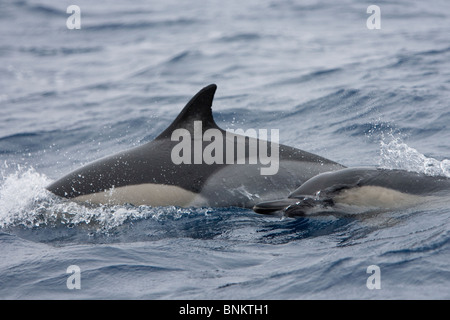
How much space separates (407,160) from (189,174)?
3.60m

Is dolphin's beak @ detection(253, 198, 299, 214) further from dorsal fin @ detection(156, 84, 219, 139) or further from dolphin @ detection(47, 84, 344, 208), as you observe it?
dorsal fin @ detection(156, 84, 219, 139)

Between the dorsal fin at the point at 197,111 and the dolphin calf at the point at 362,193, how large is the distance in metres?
1.69

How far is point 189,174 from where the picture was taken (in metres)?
8.37

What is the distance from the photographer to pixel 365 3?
81.9 feet

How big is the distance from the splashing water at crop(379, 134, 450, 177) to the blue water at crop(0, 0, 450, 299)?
0.05m

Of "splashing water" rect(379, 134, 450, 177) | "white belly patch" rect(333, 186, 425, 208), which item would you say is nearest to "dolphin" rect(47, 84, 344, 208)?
"white belly patch" rect(333, 186, 425, 208)

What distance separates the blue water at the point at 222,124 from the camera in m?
6.59

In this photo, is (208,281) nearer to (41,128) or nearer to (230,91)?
(41,128)

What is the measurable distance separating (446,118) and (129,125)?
7059mm

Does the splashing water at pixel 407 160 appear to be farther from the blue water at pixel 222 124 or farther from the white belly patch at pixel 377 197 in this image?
the white belly patch at pixel 377 197

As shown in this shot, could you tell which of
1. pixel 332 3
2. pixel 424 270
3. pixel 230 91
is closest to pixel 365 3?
pixel 332 3

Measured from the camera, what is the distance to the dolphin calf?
7289mm

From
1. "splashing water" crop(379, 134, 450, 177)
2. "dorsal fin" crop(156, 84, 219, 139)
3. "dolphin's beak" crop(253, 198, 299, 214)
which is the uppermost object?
"dorsal fin" crop(156, 84, 219, 139)

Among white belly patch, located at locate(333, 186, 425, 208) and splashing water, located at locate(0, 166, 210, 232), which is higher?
white belly patch, located at locate(333, 186, 425, 208)
